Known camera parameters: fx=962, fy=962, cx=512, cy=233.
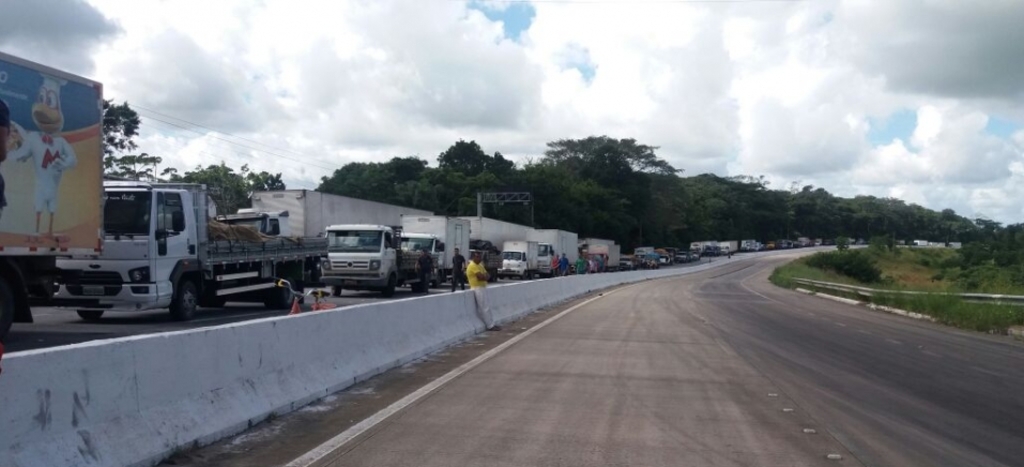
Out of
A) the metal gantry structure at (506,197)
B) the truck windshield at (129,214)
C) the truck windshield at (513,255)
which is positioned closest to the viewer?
the truck windshield at (129,214)

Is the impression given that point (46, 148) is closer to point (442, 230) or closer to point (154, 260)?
point (154, 260)

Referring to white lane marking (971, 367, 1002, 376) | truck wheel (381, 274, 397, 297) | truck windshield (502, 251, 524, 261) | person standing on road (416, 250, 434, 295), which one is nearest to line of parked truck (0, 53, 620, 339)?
truck wheel (381, 274, 397, 297)

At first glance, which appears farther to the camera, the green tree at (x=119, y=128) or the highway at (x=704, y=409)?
the green tree at (x=119, y=128)

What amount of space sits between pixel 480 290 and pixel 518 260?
37127mm

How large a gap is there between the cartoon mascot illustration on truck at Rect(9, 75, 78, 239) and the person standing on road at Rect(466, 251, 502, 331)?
8732mm

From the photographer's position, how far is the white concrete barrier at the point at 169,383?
6.33 metres

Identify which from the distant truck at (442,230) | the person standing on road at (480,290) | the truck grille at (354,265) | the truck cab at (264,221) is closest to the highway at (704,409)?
the person standing on road at (480,290)

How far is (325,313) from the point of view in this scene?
38.9 ft

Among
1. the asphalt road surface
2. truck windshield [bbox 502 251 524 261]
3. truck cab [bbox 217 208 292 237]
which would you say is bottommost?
the asphalt road surface

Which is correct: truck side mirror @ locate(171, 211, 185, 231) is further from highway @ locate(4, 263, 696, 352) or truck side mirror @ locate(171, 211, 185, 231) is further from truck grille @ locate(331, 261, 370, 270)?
truck grille @ locate(331, 261, 370, 270)

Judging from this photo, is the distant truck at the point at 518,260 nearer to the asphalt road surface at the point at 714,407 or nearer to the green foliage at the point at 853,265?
the green foliage at the point at 853,265

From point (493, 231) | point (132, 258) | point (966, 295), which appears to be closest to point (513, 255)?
point (493, 231)

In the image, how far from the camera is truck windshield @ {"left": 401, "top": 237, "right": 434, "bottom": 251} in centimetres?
3831

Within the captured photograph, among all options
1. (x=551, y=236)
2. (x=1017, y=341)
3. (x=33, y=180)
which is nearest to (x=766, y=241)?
(x=551, y=236)
